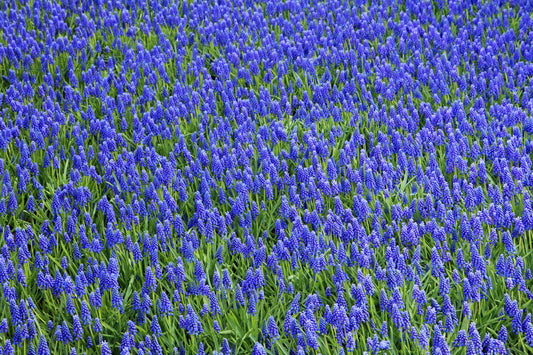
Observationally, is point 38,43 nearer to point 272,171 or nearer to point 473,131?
point 272,171

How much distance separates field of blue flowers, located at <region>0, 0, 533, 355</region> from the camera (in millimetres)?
3914

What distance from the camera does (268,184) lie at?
16.8 ft

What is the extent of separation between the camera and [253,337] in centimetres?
388

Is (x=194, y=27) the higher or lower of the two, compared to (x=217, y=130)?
higher

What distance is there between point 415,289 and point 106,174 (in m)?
2.88

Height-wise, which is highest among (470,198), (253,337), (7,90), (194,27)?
(194,27)

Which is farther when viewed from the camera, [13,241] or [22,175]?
[22,175]

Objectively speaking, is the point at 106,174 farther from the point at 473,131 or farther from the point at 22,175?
the point at 473,131

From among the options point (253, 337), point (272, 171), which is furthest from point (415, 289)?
point (272, 171)

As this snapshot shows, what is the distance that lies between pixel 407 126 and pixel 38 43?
16.4 feet

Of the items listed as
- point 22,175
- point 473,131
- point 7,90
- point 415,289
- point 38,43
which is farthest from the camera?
point 38,43

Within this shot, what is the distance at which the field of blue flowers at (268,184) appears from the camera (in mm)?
3914

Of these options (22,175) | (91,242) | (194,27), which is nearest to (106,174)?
(22,175)

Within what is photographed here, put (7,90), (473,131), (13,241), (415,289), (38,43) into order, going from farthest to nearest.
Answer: (38,43) → (7,90) → (473,131) → (13,241) → (415,289)
